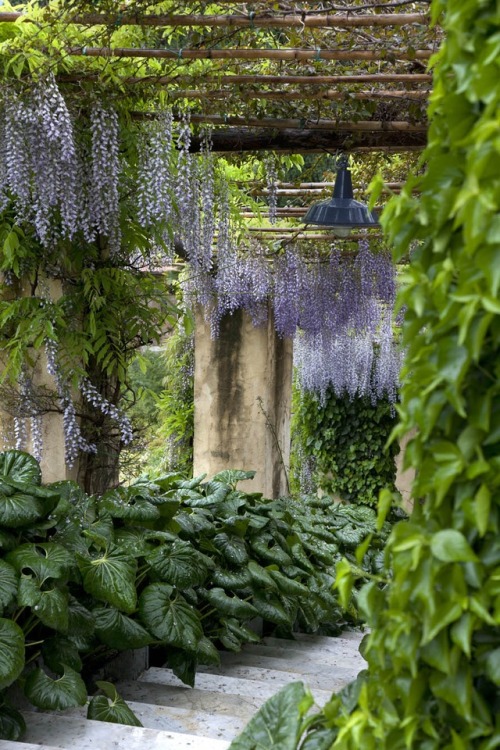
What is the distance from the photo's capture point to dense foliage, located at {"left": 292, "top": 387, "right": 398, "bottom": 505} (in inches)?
329

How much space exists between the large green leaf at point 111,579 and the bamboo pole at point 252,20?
164 centimetres

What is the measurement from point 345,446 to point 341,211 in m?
4.46

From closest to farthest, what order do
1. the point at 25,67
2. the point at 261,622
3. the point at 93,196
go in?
the point at 25,67 → the point at 93,196 → the point at 261,622

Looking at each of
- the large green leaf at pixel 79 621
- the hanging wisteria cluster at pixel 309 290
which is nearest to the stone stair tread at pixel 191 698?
the large green leaf at pixel 79 621

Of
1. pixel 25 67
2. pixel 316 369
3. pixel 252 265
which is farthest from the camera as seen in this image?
pixel 316 369

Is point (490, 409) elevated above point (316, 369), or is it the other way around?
point (316, 369)

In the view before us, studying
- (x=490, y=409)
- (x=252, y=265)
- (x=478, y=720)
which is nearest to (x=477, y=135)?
(x=490, y=409)

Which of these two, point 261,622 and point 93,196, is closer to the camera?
point 93,196

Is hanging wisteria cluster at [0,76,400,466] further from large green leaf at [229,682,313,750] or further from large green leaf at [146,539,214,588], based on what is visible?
large green leaf at [229,682,313,750]

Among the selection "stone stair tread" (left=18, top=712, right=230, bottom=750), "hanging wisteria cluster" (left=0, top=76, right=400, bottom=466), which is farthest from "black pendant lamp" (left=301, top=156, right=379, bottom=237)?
"stone stair tread" (left=18, top=712, right=230, bottom=750)

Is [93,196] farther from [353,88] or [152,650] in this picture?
[152,650]

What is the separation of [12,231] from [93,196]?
12.9 inches

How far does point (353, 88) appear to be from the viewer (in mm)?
3672

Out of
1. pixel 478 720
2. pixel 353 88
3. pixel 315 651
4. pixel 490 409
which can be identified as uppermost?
pixel 353 88
